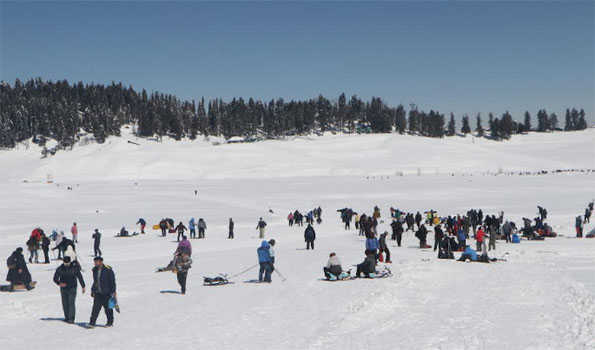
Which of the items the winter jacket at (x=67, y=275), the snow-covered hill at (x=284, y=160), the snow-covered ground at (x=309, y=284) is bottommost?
the snow-covered ground at (x=309, y=284)

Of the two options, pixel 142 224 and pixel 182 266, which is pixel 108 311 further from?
pixel 142 224

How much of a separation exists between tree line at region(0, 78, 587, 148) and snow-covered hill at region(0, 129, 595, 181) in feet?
35.7

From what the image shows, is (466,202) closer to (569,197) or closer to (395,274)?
(569,197)

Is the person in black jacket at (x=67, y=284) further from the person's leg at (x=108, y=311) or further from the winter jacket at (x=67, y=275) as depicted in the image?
the person's leg at (x=108, y=311)

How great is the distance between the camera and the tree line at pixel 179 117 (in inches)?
5384

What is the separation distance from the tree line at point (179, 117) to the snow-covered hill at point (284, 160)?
1089 centimetres

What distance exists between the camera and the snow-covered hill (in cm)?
8819

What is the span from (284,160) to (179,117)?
6150 cm

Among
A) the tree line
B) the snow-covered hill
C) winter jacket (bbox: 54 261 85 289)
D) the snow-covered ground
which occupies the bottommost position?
the snow-covered ground

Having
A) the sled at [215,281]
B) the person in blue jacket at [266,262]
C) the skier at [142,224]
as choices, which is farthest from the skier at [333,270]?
the skier at [142,224]

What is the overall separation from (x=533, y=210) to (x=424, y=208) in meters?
8.66

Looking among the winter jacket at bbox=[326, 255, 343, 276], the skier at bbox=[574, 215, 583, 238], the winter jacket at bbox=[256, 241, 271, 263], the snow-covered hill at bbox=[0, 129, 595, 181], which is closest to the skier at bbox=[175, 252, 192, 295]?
the winter jacket at bbox=[256, 241, 271, 263]

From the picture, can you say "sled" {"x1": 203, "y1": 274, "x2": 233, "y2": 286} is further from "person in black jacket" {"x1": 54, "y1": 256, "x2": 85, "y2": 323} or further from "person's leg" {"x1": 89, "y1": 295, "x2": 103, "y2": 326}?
"person's leg" {"x1": 89, "y1": 295, "x2": 103, "y2": 326}

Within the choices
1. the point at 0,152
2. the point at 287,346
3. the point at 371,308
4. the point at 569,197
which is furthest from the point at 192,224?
the point at 0,152
